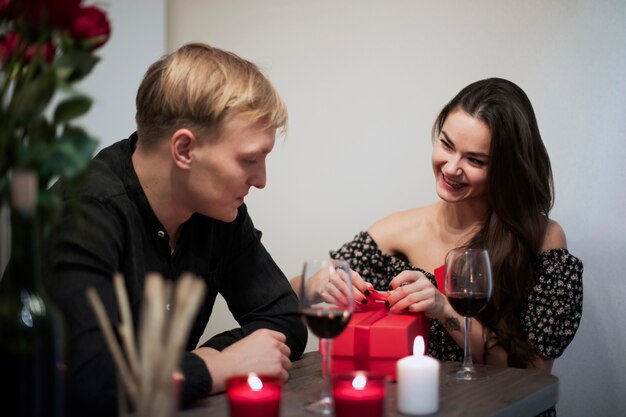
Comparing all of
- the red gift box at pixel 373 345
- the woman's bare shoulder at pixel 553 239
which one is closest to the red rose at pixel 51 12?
the red gift box at pixel 373 345

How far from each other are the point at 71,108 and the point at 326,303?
1.88 feet

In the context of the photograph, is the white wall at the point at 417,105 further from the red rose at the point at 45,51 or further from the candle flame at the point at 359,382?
the red rose at the point at 45,51

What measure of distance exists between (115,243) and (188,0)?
226 cm

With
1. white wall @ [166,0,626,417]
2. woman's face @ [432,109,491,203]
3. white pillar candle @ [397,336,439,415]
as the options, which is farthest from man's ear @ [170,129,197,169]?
white wall @ [166,0,626,417]

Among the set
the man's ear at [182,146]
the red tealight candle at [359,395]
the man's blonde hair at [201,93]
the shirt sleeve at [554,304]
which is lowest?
the red tealight candle at [359,395]

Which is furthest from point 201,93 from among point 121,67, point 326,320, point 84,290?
point 121,67

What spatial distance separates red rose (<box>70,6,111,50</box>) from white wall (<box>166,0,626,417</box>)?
2.02 metres

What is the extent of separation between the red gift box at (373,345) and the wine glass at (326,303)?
0.26m

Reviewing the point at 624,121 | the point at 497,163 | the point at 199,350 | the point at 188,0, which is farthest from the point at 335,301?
the point at 188,0

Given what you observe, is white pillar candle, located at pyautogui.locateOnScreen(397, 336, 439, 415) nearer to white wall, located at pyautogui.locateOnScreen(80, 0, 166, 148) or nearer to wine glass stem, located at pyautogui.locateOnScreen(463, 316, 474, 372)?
wine glass stem, located at pyautogui.locateOnScreen(463, 316, 474, 372)

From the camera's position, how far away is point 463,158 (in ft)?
7.05

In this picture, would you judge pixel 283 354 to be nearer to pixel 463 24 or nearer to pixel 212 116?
pixel 212 116

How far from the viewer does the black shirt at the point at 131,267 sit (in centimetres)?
127

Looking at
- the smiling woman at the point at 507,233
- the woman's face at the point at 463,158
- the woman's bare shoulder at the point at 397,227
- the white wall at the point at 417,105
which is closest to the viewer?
the smiling woman at the point at 507,233
